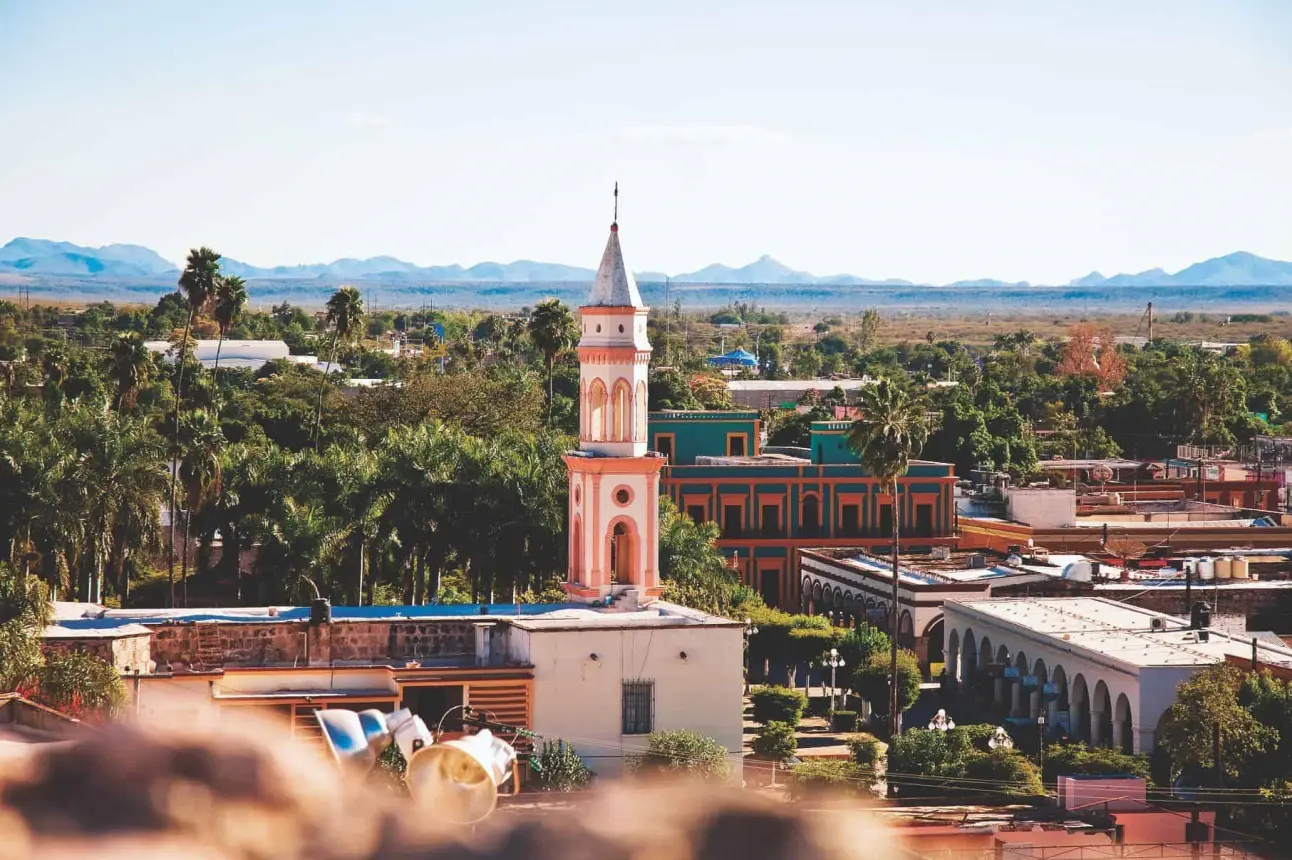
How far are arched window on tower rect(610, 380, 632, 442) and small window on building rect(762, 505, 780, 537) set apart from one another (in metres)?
30.6

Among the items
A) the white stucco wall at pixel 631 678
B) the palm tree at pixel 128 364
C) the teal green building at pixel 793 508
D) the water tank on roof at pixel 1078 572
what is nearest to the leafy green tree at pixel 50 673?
the white stucco wall at pixel 631 678

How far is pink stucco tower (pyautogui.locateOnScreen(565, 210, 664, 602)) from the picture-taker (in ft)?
105

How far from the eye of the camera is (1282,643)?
1634 inches

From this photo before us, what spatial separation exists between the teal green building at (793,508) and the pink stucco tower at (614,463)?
28339 millimetres

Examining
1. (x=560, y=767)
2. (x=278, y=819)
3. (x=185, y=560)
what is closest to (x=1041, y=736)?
(x=560, y=767)

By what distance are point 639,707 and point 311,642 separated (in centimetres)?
475

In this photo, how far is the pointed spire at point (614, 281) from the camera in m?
33.1

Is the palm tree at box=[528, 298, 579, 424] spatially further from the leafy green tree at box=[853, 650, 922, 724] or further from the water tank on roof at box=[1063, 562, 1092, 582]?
the leafy green tree at box=[853, 650, 922, 724]

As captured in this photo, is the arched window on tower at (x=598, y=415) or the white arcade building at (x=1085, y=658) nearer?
the arched window on tower at (x=598, y=415)

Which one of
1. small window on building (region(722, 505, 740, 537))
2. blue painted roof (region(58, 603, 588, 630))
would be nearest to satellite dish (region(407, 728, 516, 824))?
blue painted roof (region(58, 603, 588, 630))

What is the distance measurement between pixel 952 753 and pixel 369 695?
9850mm

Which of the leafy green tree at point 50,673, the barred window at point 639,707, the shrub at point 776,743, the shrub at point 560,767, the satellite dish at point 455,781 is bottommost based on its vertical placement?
the shrub at point 776,743

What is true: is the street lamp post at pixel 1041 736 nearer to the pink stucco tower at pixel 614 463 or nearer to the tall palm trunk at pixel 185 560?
the pink stucco tower at pixel 614 463

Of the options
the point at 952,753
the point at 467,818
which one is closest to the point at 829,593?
the point at 952,753
